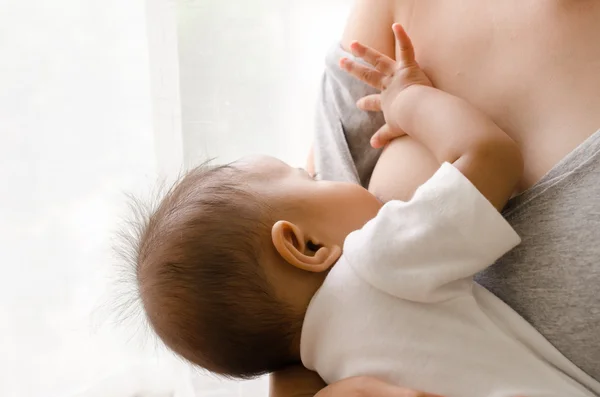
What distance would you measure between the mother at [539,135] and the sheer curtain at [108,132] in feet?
1.65

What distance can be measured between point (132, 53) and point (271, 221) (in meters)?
0.58

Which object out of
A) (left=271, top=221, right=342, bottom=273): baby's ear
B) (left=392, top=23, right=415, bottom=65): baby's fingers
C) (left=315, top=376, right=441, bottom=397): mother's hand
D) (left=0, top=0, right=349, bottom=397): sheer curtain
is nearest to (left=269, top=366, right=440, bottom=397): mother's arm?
(left=315, top=376, right=441, bottom=397): mother's hand

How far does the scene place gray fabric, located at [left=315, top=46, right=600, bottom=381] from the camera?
2.00ft

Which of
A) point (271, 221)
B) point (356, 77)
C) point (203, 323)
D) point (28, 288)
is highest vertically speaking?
point (356, 77)

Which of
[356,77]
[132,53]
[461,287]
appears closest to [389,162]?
[356,77]

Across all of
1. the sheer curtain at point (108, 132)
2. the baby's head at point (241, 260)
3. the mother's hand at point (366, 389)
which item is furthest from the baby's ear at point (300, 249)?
the sheer curtain at point (108, 132)

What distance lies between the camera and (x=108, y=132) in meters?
1.16

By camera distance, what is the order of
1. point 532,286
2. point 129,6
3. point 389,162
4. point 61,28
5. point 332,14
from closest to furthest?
point 532,286
point 389,162
point 61,28
point 129,6
point 332,14

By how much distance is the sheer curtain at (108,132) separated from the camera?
1.03m

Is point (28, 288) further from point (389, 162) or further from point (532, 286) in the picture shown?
point (532, 286)

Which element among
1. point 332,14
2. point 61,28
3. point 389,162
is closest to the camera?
point 389,162

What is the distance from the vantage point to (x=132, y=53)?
117 centimetres

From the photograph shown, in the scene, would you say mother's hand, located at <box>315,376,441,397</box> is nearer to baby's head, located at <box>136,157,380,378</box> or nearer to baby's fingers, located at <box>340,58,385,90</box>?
baby's head, located at <box>136,157,380,378</box>

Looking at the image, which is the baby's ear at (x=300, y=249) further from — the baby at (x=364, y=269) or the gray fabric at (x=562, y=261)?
the gray fabric at (x=562, y=261)
